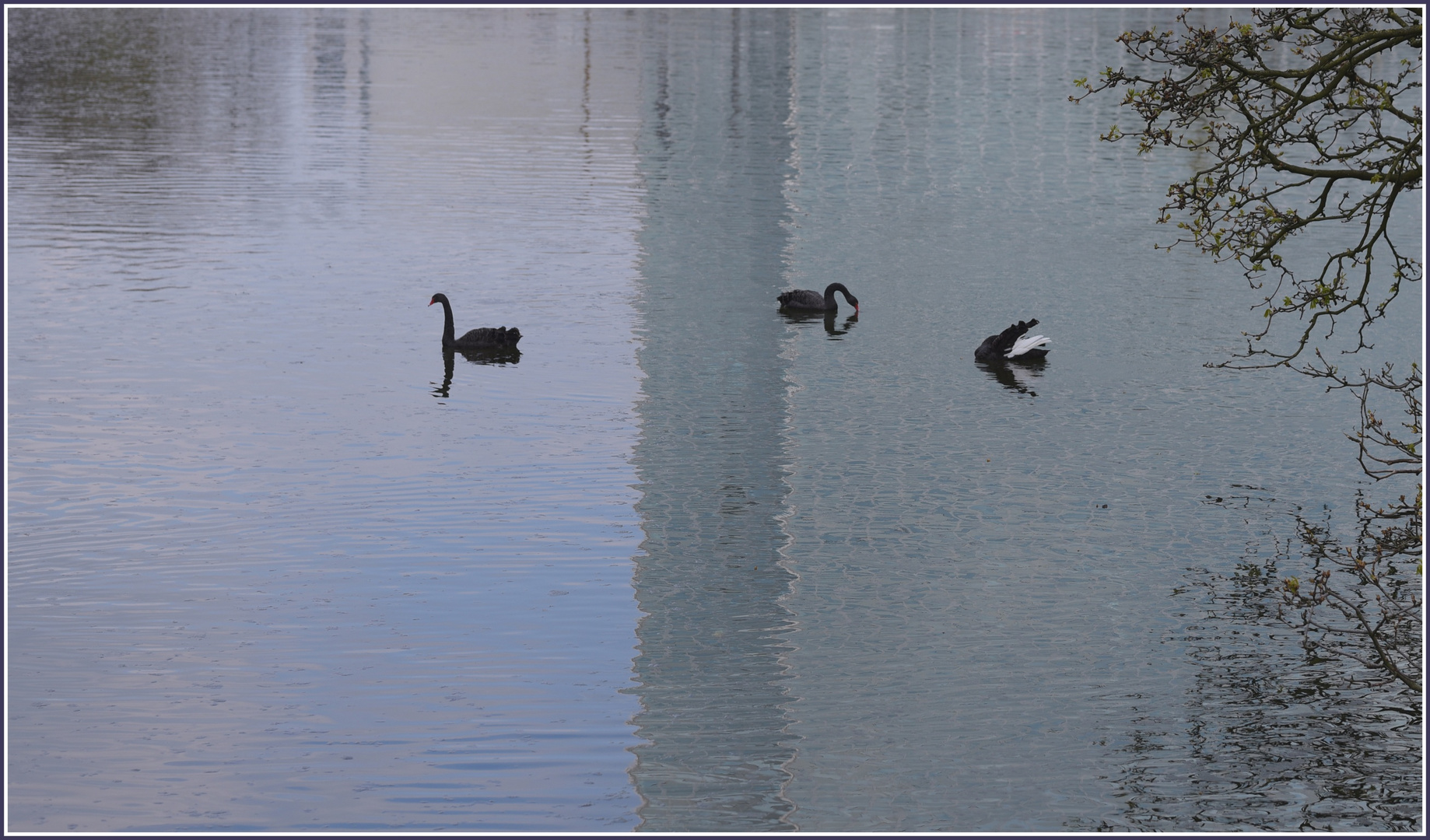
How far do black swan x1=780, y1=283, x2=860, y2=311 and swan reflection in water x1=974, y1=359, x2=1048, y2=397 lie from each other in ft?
11.3

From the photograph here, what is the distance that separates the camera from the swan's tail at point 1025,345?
21906 millimetres

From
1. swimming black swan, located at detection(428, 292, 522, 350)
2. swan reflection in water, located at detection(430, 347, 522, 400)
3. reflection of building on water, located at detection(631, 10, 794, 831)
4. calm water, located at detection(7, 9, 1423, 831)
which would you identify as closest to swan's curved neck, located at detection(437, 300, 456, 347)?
swimming black swan, located at detection(428, 292, 522, 350)

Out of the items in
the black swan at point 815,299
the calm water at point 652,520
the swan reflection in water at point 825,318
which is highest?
the black swan at point 815,299

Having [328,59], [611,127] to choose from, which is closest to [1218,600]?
[611,127]

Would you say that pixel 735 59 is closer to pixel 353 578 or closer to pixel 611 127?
pixel 611 127

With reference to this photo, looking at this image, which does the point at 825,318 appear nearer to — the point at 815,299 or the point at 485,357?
the point at 815,299

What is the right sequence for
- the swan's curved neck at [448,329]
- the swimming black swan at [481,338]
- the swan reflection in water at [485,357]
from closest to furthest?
the swan reflection in water at [485,357] < the swimming black swan at [481,338] < the swan's curved neck at [448,329]

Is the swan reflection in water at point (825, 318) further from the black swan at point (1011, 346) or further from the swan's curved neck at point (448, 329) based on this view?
the swan's curved neck at point (448, 329)

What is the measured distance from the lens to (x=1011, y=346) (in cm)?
2205

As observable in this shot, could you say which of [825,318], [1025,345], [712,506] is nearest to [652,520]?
[712,506]

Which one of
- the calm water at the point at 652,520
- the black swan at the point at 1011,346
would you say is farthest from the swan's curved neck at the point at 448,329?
the black swan at the point at 1011,346

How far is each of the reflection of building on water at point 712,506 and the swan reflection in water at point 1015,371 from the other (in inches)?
107

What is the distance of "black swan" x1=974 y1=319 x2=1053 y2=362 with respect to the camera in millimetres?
21953

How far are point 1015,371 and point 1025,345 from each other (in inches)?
15.6
